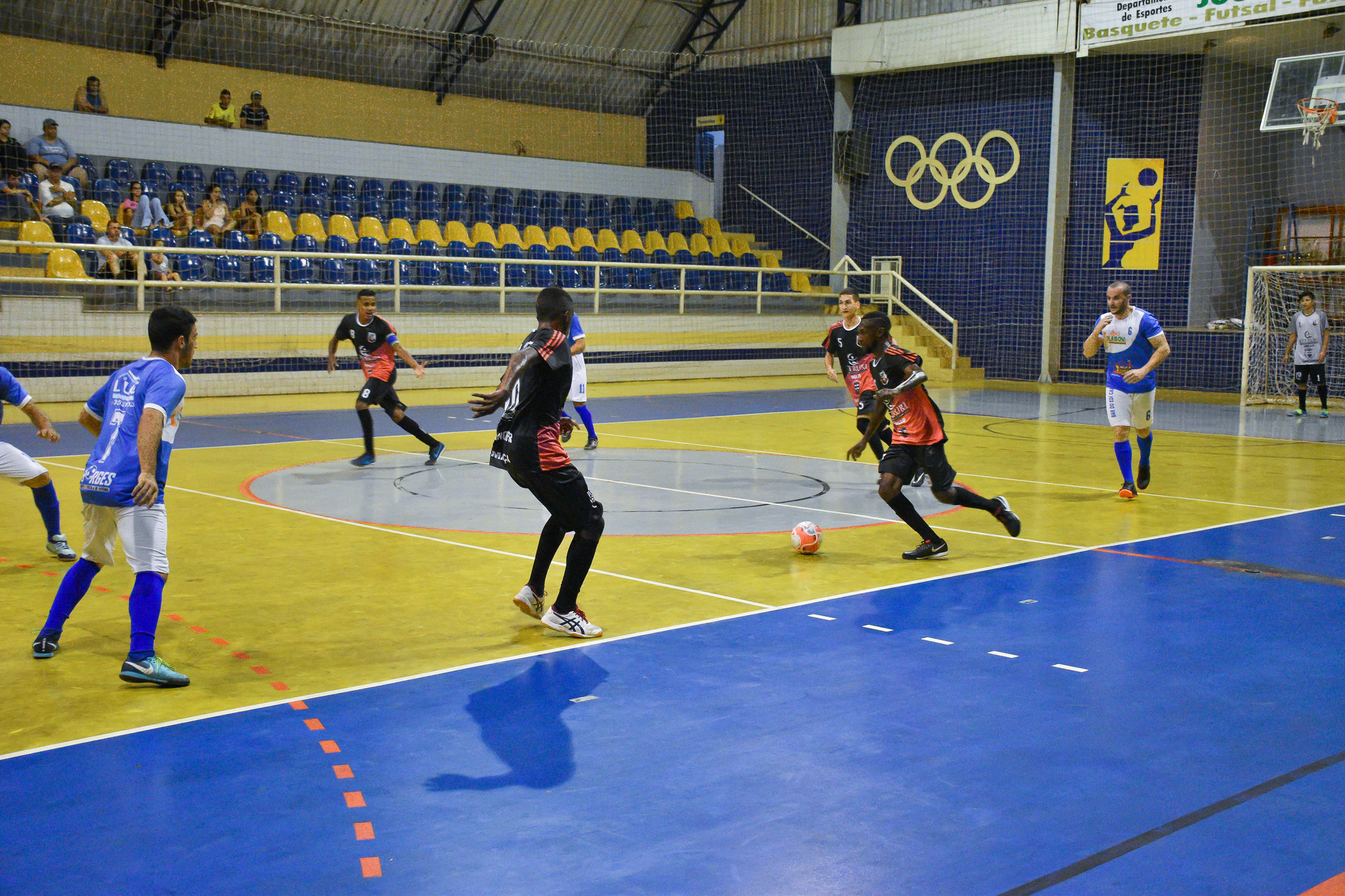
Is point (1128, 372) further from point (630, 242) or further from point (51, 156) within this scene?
point (630, 242)

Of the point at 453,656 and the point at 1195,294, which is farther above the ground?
the point at 1195,294

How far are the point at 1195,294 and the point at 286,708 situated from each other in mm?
23704

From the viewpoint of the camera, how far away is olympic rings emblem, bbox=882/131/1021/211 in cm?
2700

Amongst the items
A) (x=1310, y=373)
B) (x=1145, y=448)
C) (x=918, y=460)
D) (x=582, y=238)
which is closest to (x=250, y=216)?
(x=582, y=238)

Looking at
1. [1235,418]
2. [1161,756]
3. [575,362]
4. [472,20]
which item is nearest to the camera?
[1161,756]

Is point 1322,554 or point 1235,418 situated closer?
point 1322,554

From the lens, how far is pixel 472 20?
1068 inches

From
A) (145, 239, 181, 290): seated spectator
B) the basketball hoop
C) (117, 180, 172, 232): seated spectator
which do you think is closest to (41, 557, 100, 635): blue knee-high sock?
(145, 239, 181, 290): seated spectator

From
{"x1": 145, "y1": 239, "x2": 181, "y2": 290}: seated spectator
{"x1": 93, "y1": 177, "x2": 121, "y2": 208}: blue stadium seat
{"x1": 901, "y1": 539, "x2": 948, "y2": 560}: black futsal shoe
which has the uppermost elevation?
{"x1": 93, "y1": 177, "x2": 121, "y2": 208}: blue stadium seat

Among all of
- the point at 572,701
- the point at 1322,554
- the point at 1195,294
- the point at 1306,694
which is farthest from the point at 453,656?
the point at 1195,294

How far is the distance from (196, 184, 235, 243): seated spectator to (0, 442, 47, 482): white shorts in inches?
547

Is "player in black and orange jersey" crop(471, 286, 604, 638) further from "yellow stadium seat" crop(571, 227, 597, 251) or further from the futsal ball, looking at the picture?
"yellow stadium seat" crop(571, 227, 597, 251)

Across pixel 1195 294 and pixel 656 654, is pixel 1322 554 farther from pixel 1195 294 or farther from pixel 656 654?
pixel 1195 294

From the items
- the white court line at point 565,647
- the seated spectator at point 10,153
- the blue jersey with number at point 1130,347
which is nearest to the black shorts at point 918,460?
the white court line at point 565,647
